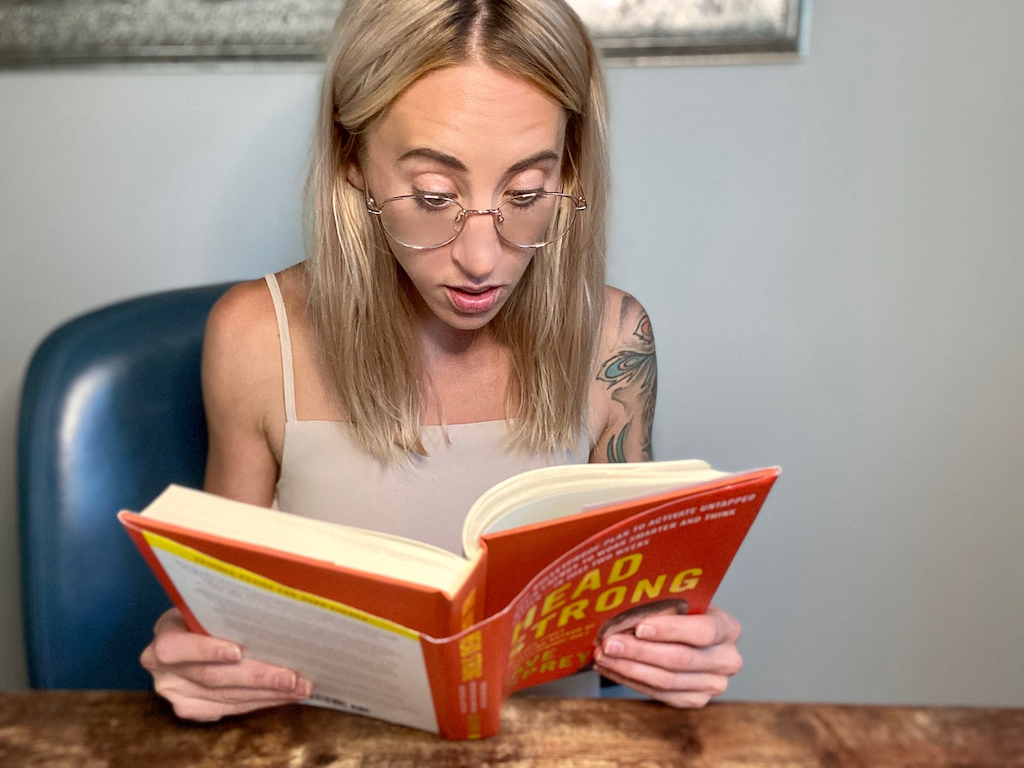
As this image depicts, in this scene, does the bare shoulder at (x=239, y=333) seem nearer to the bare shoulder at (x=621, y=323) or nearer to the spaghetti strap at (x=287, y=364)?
the spaghetti strap at (x=287, y=364)

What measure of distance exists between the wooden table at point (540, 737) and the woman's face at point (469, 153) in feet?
1.40

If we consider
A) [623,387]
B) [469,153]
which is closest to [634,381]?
[623,387]

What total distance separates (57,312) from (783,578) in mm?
1351

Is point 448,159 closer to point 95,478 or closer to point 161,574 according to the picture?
point 161,574

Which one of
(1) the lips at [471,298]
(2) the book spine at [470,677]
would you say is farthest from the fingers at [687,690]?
(1) the lips at [471,298]

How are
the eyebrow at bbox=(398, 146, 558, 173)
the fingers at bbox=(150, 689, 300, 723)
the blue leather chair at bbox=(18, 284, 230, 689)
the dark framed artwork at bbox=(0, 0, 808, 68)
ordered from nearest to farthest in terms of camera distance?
the fingers at bbox=(150, 689, 300, 723) → the eyebrow at bbox=(398, 146, 558, 173) → the blue leather chair at bbox=(18, 284, 230, 689) → the dark framed artwork at bbox=(0, 0, 808, 68)

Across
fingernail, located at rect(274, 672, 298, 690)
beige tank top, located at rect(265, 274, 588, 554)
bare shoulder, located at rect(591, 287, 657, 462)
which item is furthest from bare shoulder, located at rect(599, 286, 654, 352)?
fingernail, located at rect(274, 672, 298, 690)

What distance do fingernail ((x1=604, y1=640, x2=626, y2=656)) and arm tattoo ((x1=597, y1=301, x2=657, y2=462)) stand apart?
44 centimetres

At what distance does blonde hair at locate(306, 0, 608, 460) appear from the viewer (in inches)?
33.6

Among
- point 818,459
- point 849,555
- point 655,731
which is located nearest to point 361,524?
point 655,731

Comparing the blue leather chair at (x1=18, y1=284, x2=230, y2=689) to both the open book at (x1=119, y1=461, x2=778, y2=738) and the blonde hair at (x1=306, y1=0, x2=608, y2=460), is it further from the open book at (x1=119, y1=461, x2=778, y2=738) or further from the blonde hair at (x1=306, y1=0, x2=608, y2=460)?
the open book at (x1=119, y1=461, x2=778, y2=738)

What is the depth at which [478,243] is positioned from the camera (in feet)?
2.82

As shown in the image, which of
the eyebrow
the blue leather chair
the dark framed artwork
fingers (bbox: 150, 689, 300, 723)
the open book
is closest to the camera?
the open book

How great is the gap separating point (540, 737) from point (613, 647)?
11 cm
